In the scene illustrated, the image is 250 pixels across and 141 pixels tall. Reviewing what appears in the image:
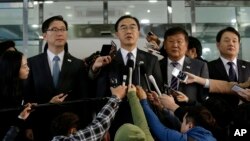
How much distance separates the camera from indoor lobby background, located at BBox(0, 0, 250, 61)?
22.9ft

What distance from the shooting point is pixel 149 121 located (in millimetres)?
2652

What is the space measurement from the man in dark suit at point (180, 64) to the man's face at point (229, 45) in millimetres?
349

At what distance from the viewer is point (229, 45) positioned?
11.9 ft

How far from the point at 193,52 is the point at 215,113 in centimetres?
123

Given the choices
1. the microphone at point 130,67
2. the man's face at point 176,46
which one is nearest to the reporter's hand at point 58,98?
the microphone at point 130,67

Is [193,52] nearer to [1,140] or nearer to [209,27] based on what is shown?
[1,140]

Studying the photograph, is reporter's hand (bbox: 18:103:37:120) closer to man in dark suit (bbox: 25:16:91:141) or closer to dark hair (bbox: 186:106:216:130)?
man in dark suit (bbox: 25:16:91:141)

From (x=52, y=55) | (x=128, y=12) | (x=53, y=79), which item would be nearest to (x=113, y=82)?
(x=53, y=79)

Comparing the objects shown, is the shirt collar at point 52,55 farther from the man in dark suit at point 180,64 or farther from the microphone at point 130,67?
the man in dark suit at point 180,64

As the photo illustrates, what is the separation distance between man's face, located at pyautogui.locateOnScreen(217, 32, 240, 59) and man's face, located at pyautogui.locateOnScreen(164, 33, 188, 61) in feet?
1.50

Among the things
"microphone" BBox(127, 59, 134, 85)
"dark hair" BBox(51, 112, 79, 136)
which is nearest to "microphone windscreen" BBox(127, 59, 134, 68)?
"microphone" BBox(127, 59, 134, 85)

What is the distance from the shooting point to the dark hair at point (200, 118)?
248 centimetres

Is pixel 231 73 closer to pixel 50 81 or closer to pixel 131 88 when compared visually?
pixel 131 88

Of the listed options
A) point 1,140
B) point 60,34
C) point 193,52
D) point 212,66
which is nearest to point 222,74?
point 212,66
